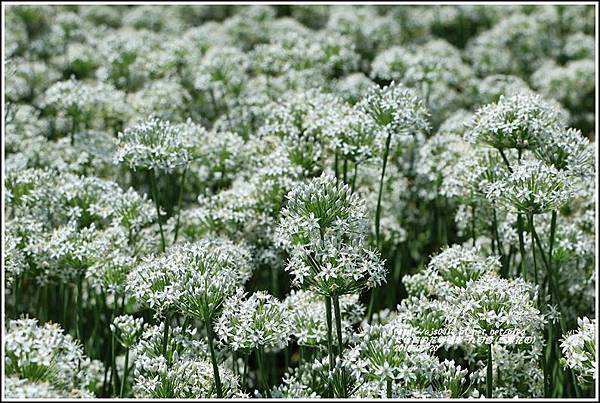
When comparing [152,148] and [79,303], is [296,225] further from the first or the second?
[79,303]

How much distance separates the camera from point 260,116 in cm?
800

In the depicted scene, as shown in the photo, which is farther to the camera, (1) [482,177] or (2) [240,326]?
(1) [482,177]

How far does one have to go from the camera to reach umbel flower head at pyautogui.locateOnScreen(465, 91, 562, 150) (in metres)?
5.35

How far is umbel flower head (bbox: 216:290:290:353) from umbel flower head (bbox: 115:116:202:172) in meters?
1.53

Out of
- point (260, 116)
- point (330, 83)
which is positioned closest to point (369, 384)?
point (260, 116)

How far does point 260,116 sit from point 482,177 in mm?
2845

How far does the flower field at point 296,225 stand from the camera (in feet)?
14.3

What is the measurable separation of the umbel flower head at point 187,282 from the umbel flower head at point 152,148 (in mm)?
947

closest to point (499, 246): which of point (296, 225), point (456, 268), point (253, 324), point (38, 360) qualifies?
point (456, 268)

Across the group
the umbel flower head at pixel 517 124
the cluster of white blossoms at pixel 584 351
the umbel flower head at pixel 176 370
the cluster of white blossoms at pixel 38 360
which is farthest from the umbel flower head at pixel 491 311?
the cluster of white blossoms at pixel 38 360

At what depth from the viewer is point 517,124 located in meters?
5.34

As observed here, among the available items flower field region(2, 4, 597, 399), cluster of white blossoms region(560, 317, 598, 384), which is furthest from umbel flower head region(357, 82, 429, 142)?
cluster of white blossoms region(560, 317, 598, 384)

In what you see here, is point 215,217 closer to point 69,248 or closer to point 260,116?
point 69,248

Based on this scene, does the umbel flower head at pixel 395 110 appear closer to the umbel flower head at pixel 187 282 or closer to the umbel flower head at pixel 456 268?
the umbel flower head at pixel 456 268
